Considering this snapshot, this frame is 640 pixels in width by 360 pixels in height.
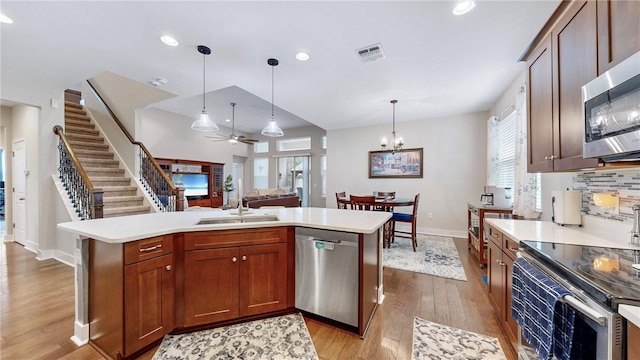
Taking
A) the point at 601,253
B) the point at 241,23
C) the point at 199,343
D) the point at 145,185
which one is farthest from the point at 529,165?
the point at 145,185

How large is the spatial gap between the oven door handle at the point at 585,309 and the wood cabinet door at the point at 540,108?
1212 mm

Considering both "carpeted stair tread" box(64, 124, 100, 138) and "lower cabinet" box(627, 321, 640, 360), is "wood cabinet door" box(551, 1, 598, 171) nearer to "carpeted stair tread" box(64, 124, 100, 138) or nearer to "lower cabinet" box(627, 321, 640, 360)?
"lower cabinet" box(627, 321, 640, 360)

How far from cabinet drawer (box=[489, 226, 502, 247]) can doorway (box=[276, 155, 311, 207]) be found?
6492 millimetres

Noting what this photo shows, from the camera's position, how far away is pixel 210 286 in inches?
75.8

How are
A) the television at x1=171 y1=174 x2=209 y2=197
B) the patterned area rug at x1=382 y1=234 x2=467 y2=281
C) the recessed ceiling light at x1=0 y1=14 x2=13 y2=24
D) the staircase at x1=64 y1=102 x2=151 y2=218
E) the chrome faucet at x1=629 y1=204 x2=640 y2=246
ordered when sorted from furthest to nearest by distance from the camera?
the television at x1=171 y1=174 x2=209 y2=197 → the staircase at x1=64 y1=102 x2=151 y2=218 → the patterned area rug at x1=382 y1=234 x2=467 y2=281 → the recessed ceiling light at x1=0 y1=14 x2=13 y2=24 → the chrome faucet at x1=629 y1=204 x2=640 y2=246

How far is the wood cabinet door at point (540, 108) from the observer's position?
5.94ft

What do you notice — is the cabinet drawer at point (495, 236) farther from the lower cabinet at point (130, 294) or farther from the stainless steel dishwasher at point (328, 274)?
the lower cabinet at point (130, 294)

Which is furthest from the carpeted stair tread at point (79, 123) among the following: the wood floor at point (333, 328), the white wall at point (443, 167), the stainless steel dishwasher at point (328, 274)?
the white wall at point (443, 167)

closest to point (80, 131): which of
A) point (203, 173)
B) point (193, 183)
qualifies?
point (193, 183)

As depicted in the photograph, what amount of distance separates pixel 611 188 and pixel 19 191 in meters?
7.94

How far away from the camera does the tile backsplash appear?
1.51 metres

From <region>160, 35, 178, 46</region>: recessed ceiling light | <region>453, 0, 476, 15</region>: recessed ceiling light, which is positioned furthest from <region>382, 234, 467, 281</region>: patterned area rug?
<region>160, 35, 178, 46</region>: recessed ceiling light

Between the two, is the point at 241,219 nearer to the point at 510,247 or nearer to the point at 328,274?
the point at 328,274

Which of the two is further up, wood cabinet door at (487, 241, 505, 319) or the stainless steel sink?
the stainless steel sink
